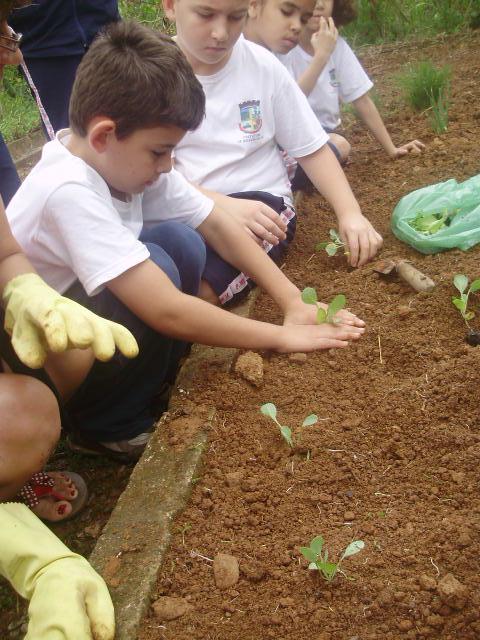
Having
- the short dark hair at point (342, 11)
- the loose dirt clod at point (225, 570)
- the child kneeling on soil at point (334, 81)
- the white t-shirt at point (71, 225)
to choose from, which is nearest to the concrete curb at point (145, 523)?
the loose dirt clod at point (225, 570)

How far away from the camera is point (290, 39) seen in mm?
3018

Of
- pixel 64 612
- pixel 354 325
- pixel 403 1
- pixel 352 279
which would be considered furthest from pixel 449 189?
pixel 403 1

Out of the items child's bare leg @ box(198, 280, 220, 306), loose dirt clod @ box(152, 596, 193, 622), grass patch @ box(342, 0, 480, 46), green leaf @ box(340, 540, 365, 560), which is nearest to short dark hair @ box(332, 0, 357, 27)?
child's bare leg @ box(198, 280, 220, 306)

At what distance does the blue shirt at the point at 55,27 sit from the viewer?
2.94 meters

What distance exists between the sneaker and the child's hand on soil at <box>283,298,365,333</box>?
22.7 inches

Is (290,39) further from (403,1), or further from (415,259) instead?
(403,1)

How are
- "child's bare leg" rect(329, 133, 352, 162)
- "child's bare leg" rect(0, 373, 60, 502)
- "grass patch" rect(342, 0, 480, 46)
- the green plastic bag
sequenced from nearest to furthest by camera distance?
"child's bare leg" rect(0, 373, 60, 502) < the green plastic bag < "child's bare leg" rect(329, 133, 352, 162) < "grass patch" rect(342, 0, 480, 46)

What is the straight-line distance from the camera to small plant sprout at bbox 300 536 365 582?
4.27ft

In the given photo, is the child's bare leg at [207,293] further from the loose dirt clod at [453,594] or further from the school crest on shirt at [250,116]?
the loose dirt clod at [453,594]

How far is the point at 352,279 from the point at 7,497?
137 cm

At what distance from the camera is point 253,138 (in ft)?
8.81

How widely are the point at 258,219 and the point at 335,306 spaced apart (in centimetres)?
57

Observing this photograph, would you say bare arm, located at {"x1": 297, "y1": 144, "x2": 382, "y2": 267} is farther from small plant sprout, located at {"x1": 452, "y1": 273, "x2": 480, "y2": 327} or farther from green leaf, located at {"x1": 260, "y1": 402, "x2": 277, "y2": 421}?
green leaf, located at {"x1": 260, "y1": 402, "x2": 277, "y2": 421}

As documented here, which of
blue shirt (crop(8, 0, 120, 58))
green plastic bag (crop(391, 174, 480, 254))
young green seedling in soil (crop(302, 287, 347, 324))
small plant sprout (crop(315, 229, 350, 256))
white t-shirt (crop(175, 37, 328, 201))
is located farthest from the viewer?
blue shirt (crop(8, 0, 120, 58))
